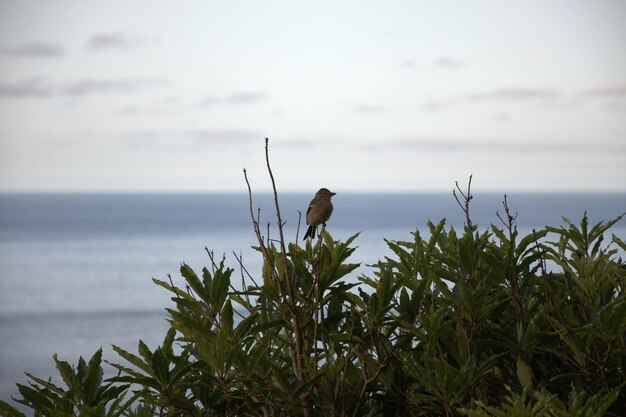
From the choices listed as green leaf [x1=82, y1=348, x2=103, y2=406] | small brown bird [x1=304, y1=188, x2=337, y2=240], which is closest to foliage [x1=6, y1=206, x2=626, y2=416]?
green leaf [x1=82, y1=348, x2=103, y2=406]

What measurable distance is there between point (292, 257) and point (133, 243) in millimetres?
96648

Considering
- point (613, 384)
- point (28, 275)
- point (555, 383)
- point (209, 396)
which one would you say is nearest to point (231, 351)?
point (209, 396)

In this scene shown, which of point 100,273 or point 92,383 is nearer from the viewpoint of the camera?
point 92,383

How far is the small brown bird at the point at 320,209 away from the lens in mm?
7254

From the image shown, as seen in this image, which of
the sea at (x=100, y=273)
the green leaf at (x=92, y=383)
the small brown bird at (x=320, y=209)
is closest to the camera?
the green leaf at (x=92, y=383)

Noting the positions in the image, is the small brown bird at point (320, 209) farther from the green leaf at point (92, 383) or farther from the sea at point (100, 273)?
the green leaf at point (92, 383)

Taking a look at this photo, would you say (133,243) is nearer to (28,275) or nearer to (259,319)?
(28,275)

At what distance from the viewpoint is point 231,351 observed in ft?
9.30

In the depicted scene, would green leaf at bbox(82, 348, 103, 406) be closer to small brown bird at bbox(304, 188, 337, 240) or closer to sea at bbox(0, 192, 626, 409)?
sea at bbox(0, 192, 626, 409)

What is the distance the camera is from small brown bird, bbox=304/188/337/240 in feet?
23.8

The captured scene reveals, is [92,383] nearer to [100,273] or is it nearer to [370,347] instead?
[370,347]

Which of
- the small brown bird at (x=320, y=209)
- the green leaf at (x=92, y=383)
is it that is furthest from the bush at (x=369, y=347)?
the small brown bird at (x=320, y=209)

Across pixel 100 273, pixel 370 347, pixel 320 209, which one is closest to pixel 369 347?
pixel 370 347

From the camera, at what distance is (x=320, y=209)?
7297 mm
